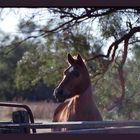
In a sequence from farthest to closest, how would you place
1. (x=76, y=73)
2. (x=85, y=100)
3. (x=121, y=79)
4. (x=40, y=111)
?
(x=85, y=100) → (x=76, y=73) → (x=121, y=79) → (x=40, y=111)

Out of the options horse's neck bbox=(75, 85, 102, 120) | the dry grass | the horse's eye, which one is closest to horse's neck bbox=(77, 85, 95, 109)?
horse's neck bbox=(75, 85, 102, 120)

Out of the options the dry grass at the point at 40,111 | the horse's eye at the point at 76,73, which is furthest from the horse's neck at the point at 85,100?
the dry grass at the point at 40,111

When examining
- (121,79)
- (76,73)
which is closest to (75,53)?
(121,79)

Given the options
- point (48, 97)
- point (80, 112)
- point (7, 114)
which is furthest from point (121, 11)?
point (80, 112)

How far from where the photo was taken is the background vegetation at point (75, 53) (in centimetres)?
217

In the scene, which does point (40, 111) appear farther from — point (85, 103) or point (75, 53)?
point (85, 103)

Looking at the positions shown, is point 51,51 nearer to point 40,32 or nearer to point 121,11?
point 40,32

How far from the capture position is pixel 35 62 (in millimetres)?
2684

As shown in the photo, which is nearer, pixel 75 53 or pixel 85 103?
pixel 75 53

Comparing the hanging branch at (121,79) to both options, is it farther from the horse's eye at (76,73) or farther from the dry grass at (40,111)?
the horse's eye at (76,73)

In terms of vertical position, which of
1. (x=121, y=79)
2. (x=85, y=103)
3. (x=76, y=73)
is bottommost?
(x=85, y=103)

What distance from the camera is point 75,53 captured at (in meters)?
2.49

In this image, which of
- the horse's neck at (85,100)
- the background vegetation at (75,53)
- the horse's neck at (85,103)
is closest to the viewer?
the background vegetation at (75,53)

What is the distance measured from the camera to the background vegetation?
2.17m
